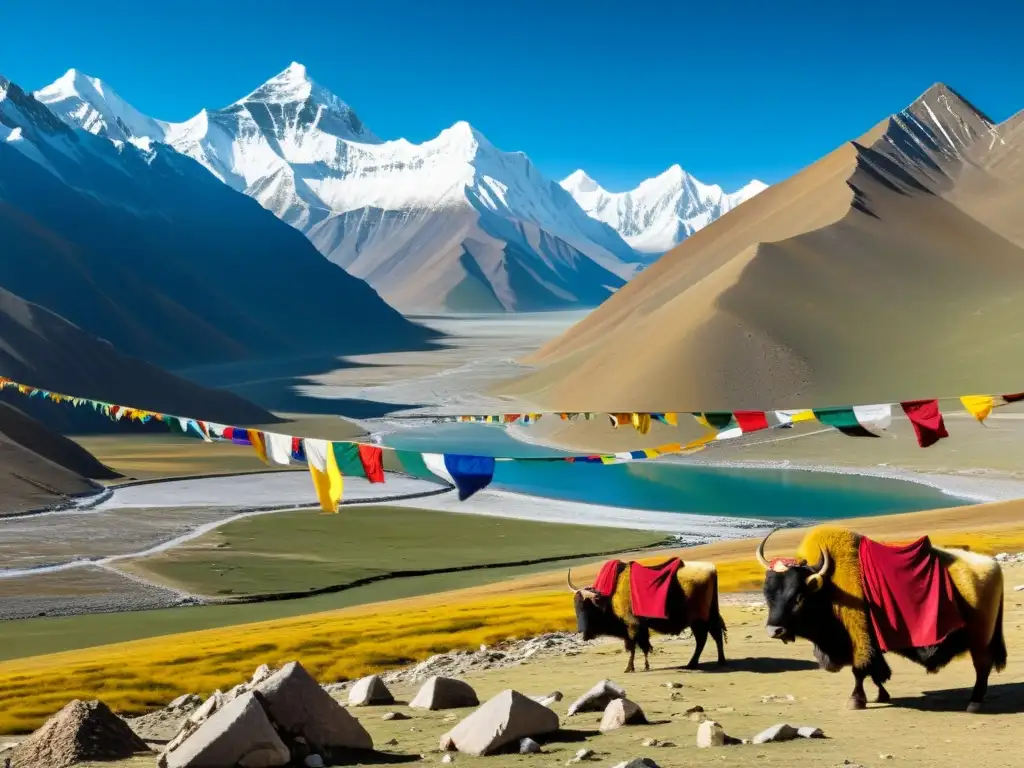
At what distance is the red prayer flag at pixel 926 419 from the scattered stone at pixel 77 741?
9.46 metres

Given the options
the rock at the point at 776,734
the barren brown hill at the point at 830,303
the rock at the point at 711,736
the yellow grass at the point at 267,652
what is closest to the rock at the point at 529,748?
the rock at the point at 711,736

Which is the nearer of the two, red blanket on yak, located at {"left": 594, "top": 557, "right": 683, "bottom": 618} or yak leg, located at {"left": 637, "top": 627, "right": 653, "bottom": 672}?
red blanket on yak, located at {"left": 594, "top": 557, "right": 683, "bottom": 618}

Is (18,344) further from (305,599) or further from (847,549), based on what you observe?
(847,549)

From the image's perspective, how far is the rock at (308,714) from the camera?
1008 centimetres

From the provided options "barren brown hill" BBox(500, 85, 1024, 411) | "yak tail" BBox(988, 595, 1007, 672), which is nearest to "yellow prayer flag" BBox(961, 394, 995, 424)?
"yak tail" BBox(988, 595, 1007, 672)

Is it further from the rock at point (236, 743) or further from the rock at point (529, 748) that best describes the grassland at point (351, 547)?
the rock at point (529, 748)

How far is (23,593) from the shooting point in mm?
38875

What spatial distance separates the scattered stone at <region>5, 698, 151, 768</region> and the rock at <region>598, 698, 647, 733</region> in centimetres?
474

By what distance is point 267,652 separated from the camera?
22.1 m

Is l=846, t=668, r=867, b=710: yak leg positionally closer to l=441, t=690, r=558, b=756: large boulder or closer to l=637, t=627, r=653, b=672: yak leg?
l=441, t=690, r=558, b=756: large boulder

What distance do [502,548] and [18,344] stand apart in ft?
219

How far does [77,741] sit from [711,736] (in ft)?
20.1

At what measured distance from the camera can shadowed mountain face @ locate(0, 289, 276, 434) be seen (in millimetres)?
96375

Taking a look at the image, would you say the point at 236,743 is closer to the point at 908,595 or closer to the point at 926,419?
the point at 908,595
